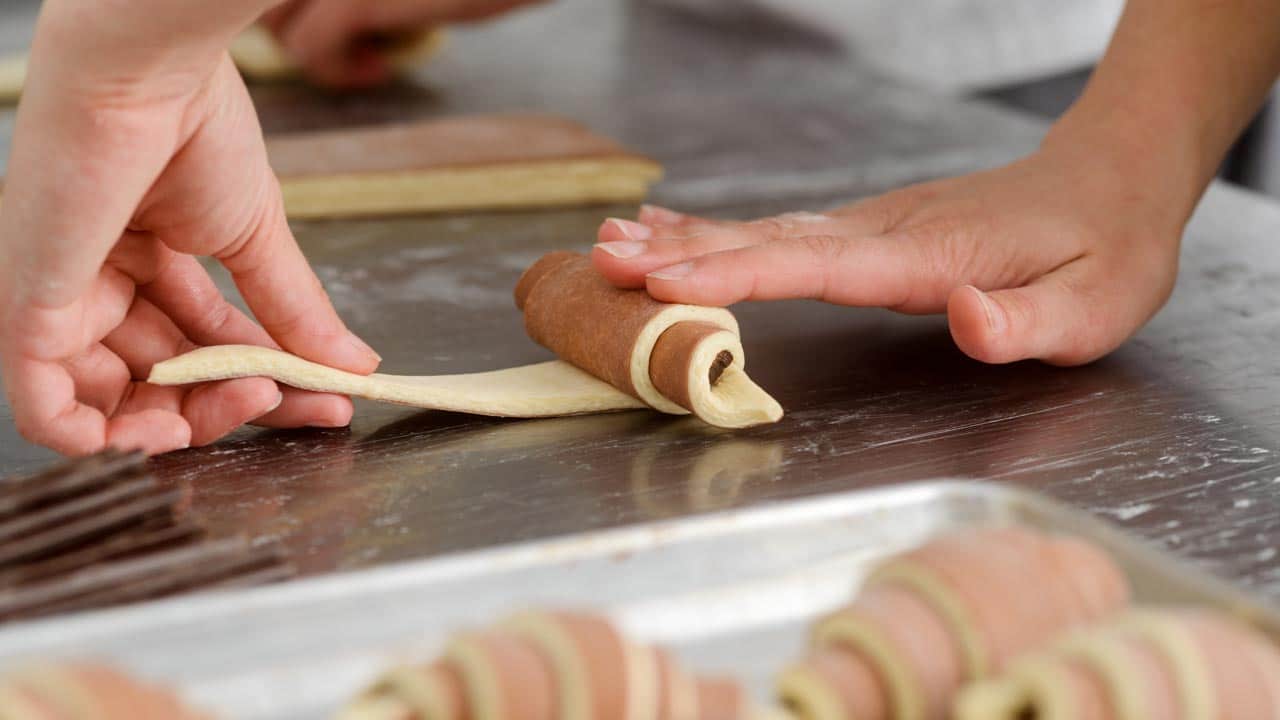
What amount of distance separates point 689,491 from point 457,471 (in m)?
0.18

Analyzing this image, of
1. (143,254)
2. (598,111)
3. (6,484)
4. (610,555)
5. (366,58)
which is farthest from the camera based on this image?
(366,58)

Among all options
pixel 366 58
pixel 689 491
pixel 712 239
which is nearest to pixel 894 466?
pixel 689 491

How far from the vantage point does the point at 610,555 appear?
0.75 metres

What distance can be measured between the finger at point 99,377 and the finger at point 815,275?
17.2 inches

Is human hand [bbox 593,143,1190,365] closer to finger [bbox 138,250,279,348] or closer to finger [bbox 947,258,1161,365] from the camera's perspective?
finger [bbox 947,258,1161,365]

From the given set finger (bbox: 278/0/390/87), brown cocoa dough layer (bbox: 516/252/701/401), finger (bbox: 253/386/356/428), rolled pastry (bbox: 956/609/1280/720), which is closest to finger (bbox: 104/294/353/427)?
finger (bbox: 253/386/356/428)

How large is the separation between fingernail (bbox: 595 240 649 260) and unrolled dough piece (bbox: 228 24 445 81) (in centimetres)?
165

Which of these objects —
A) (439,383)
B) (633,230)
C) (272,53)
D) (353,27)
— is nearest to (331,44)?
Result: (353,27)

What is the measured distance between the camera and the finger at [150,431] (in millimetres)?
1026

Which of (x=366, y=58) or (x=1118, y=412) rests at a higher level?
(x=366, y=58)

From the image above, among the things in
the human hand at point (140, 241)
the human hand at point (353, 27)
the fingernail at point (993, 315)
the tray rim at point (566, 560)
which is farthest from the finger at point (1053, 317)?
the human hand at point (353, 27)

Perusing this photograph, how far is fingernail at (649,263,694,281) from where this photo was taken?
1.13 m

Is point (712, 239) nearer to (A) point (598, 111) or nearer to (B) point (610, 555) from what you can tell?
(B) point (610, 555)

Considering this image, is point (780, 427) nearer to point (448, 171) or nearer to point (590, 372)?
point (590, 372)
